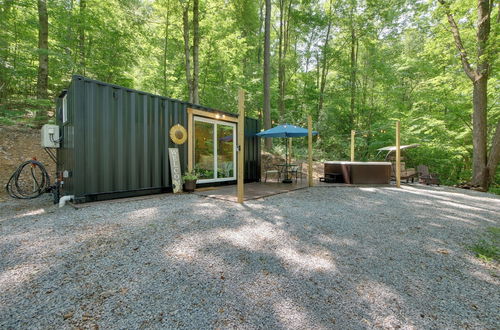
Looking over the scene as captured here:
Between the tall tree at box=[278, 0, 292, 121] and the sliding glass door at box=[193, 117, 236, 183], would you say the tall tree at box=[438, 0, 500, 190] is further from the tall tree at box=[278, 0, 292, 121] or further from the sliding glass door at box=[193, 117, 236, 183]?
the sliding glass door at box=[193, 117, 236, 183]

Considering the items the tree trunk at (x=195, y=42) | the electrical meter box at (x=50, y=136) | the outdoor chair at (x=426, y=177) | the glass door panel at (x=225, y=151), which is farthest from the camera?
the tree trunk at (x=195, y=42)

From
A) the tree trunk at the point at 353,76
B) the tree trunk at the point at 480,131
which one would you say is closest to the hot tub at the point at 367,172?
the tree trunk at the point at 480,131

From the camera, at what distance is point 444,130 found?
9.36 m

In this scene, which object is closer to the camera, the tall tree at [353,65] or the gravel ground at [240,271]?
the gravel ground at [240,271]

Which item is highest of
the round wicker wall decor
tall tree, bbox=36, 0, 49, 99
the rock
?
tall tree, bbox=36, 0, 49, 99

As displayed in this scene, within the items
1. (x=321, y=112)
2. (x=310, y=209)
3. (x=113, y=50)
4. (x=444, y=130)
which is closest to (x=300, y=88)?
(x=321, y=112)

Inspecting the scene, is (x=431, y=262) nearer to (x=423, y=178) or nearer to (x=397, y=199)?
(x=397, y=199)

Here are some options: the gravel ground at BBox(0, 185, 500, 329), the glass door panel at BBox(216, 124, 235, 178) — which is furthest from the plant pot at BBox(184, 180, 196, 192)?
the gravel ground at BBox(0, 185, 500, 329)

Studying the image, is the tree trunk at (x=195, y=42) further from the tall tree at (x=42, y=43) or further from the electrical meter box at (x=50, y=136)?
the electrical meter box at (x=50, y=136)

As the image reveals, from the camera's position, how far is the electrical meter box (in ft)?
15.5

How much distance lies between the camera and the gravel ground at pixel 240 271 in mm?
1359

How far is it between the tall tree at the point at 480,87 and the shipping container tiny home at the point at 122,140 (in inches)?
333

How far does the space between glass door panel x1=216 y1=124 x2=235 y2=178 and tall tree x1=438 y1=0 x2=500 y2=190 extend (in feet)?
26.5

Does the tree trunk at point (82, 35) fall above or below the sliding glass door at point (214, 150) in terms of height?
above
